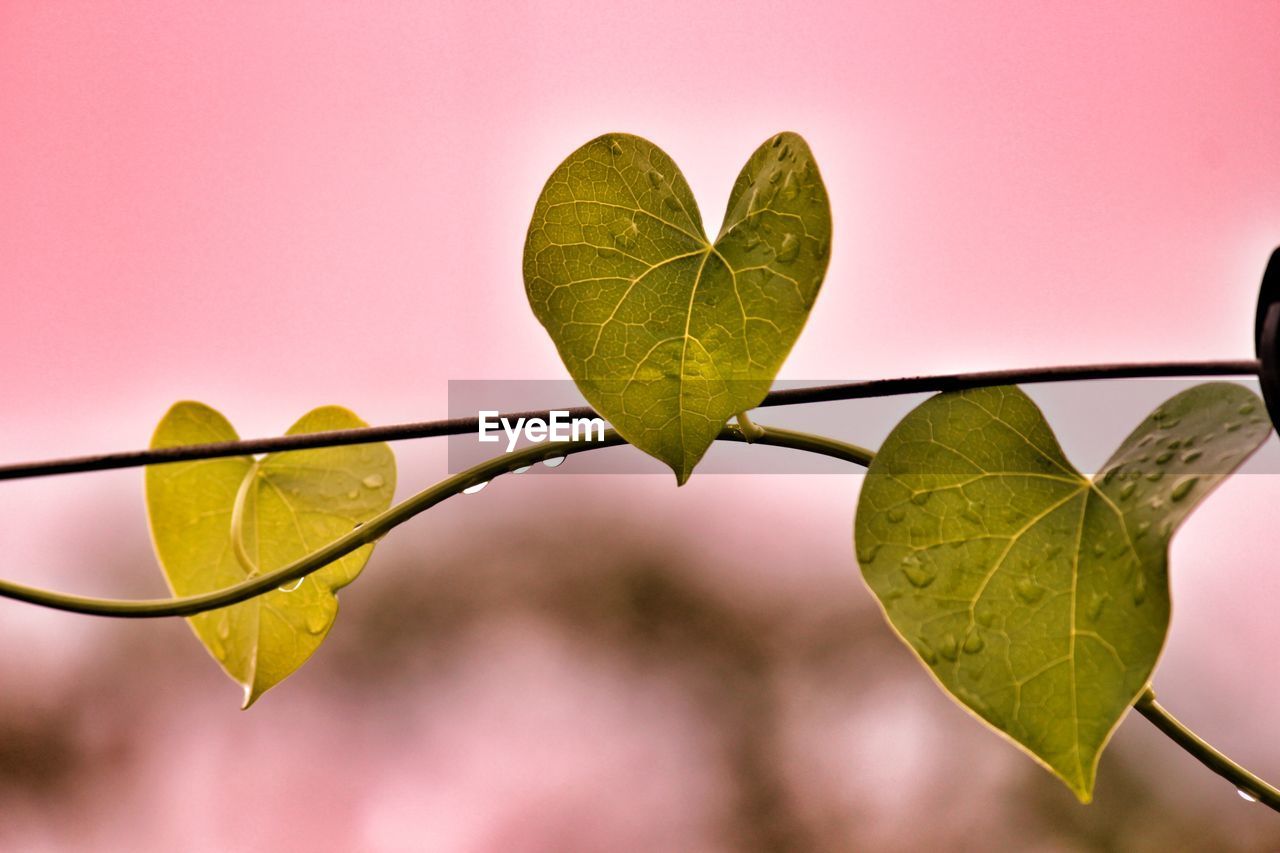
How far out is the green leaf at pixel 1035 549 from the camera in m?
0.15

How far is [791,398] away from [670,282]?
0.05m

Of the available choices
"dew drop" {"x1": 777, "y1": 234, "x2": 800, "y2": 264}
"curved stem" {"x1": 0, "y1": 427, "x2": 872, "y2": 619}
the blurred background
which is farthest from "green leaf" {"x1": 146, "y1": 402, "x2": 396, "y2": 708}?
the blurred background

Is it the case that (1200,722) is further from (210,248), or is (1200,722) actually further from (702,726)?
(210,248)

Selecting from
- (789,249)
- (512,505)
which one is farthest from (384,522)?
(512,505)

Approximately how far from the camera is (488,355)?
117 centimetres

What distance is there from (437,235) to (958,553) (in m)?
1.06

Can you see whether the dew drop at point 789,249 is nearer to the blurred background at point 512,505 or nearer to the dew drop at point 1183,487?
the dew drop at point 1183,487

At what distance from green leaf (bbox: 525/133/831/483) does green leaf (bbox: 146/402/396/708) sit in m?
0.12

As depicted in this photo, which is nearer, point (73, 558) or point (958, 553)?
point (958, 553)

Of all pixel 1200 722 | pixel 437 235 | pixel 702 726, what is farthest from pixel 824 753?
pixel 437 235

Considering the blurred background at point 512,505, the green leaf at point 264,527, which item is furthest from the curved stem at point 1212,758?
the blurred background at point 512,505

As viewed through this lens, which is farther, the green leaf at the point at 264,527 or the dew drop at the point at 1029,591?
the green leaf at the point at 264,527

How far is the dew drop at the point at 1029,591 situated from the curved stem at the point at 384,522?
5cm

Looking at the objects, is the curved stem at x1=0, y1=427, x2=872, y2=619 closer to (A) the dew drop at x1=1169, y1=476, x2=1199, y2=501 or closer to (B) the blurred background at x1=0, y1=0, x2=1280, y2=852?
(A) the dew drop at x1=1169, y1=476, x2=1199, y2=501
